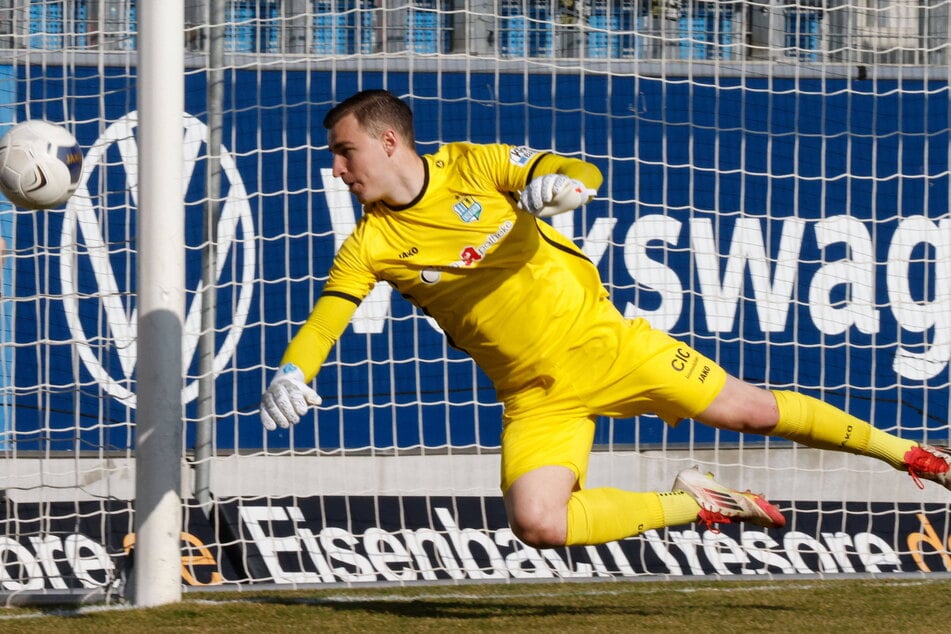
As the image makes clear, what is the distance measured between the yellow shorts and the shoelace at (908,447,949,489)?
2.50ft

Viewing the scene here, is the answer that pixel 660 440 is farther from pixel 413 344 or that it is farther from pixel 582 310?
pixel 582 310

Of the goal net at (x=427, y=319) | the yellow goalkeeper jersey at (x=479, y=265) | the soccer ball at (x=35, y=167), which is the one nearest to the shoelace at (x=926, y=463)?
the yellow goalkeeper jersey at (x=479, y=265)

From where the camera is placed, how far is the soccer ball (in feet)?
15.1

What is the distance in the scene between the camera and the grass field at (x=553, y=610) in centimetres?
452

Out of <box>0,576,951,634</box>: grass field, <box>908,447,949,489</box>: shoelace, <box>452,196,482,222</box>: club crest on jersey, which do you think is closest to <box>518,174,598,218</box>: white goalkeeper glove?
<box>452,196,482,222</box>: club crest on jersey

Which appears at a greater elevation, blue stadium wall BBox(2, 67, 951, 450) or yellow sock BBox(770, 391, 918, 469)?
blue stadium wall BBox(2, 67, 951, 450)

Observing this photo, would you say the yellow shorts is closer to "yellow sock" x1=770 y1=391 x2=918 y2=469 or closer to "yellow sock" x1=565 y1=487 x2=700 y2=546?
"yellow sock" x1=565 y1=487 x2=700 y2=546

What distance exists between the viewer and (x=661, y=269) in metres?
7.12

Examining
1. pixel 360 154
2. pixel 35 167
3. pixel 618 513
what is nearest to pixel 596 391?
pixel 618 513

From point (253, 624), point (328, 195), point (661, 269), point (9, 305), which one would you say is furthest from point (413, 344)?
point (253, 624)

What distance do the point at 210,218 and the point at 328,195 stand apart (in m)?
1.28

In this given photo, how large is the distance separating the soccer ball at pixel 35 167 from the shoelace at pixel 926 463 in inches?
128

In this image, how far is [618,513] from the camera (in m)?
4.56

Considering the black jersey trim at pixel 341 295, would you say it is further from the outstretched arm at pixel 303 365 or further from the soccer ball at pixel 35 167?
the soccer ball at pixel 35 167
